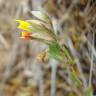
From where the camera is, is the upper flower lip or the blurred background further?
the blurred background

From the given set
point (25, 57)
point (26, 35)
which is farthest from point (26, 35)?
point (25, 57)

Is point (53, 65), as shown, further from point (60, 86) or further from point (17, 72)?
point (17, 72)

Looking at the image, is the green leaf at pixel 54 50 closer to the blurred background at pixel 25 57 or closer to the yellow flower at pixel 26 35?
the yellow flower at pixel 26 35

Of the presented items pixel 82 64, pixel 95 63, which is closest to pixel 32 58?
pixel 82 64

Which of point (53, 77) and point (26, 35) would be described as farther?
point (53, 77)

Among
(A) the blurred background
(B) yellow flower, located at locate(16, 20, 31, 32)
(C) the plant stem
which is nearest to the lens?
(B) yellow flower, located at locate(16, 20, 31, 32)

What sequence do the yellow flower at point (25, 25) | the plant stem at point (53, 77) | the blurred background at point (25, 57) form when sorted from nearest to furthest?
the yellow flower at point (25, 25)
the blurred background at point (25, 57)
the plant stem at point (53, 77)

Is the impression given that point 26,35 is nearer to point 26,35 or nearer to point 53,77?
point 26,35

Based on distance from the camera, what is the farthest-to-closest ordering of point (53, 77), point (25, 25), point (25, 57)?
point (25, 57), point (53, 77), point (25, 25)

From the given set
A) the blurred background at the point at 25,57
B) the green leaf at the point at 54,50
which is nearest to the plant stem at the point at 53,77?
the blurred background at the point at 25,57

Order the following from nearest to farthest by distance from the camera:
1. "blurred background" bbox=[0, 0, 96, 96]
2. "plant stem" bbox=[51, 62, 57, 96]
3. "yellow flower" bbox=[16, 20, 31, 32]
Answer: "yellow flower" bbox=[16, 20, 31, 32] < "blurred background" bbox=[0, 0, 96, 96] < "plant stem" bbox=[51, 62, 57, 96]

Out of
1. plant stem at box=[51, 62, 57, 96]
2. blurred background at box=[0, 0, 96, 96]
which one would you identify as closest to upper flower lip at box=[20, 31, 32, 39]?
blurred background at box=[0, 0, 96, 96]

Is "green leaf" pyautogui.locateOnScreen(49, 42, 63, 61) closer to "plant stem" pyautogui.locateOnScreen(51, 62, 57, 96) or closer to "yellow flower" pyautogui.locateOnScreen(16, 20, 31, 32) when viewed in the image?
"yellow flower" pyautogui.locateOnScreen(16, 20, 31, 32)
